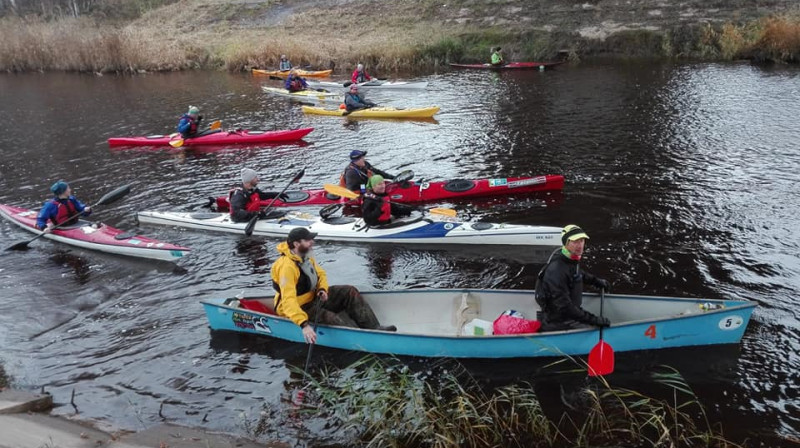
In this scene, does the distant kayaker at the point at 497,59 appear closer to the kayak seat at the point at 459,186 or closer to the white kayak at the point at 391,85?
the white kayak at the point at 391,85

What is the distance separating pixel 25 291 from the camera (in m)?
10.0

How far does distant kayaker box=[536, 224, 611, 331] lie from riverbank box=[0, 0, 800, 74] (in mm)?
22731

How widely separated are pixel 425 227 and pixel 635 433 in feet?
18.5

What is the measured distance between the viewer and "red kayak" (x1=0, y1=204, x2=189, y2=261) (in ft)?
34.9

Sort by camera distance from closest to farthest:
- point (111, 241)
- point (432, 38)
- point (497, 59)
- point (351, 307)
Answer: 1. point (351, 307)
2. point (111, 241)
3. point (497, 59)
4. point (432, 38)

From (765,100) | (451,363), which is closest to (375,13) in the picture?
(765,100)

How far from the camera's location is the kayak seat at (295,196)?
1264 cm

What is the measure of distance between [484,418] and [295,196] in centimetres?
803

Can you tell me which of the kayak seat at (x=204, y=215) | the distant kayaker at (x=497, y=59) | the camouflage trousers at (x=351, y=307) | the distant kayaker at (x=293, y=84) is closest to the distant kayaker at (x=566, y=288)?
the camouflage trousers at (x=351, y=307)

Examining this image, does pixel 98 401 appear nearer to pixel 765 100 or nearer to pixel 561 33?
pixel 765 100

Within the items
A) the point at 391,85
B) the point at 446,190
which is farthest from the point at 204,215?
the point at 391,85

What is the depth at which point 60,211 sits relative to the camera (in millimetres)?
11656

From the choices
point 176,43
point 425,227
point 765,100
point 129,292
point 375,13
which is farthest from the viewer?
point 375,13

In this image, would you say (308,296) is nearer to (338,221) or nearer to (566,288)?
(566,288)
